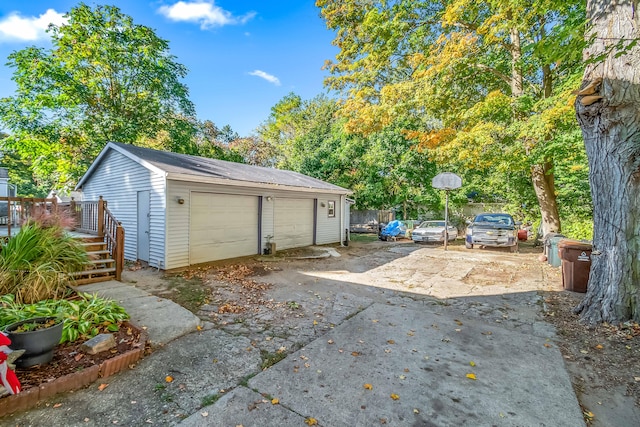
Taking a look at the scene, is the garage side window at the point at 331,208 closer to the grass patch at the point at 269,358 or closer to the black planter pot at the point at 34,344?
the grass patch at the point at 269,358

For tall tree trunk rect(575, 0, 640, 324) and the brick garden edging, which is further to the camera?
tall tree trunk rect(575, 0, 640, 324)

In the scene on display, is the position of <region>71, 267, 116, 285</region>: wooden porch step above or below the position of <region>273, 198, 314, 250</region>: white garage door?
below

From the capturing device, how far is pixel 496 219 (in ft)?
39.5

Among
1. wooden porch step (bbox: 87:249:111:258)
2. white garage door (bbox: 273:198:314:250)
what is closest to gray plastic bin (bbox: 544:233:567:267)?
white garage door (bbox: 273:198:314:250)

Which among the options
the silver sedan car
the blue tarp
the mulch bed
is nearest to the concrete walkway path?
the mulch bed

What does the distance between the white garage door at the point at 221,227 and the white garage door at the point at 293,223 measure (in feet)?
3.38

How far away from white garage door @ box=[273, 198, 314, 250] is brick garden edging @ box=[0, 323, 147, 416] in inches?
291

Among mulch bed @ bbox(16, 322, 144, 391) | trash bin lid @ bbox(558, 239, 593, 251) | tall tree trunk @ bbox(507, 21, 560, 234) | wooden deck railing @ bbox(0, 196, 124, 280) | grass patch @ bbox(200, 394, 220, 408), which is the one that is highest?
tall tree trunk @ bbox(507, 21, 560, 234)

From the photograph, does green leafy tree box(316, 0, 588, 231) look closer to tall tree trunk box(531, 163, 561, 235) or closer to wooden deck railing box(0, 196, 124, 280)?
tall tree trunk box(531, 163, 561, 235)

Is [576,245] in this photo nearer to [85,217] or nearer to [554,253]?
[554,253]

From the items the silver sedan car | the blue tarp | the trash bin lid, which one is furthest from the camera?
the blue tarp

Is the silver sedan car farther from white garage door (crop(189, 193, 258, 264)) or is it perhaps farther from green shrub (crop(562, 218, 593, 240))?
white garage door (crop(189, 193, 258, 264))

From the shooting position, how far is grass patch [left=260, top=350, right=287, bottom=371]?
303 centimetres

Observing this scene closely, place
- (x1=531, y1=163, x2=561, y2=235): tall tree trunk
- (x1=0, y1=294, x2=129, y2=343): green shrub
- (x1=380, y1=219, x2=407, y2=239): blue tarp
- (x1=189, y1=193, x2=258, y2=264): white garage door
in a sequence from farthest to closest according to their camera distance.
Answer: (x1=380, y1=219, x2=407, y2=239): blue tarp, (x1=531, y1=163, x2=561, y2=235): tall tree trunk, (x1=189, y1=193, x2=258, y2=264): white garage door, (x1=0, y1=294, x2=129, y2=343): green shrub
